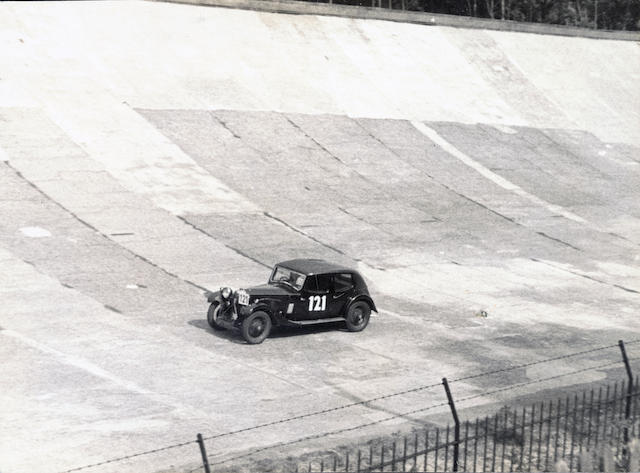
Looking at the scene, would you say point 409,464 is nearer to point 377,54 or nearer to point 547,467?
point 547,467

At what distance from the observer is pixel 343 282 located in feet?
63.5

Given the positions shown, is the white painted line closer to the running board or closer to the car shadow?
the car shadow

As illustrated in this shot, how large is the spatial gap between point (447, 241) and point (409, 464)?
1691cm

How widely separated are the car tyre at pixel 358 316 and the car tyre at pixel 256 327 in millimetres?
1812

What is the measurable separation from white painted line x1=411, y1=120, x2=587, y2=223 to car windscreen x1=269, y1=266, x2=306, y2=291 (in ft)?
52.2

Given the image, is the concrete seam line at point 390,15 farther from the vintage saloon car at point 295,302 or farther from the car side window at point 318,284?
the car side window at point 318,284

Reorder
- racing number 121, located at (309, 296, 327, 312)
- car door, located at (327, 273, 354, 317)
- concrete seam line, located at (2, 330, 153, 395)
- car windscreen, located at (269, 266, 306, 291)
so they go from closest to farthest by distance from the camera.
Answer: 1. concrete seam line, located at (2, 330, 153, 395)
2. racing number 121, located at (309, 296, 327, 312)
3. car windscreen, located at (269, 266, 306, 291)
4. car door, located at (327, 273, 354, 317)

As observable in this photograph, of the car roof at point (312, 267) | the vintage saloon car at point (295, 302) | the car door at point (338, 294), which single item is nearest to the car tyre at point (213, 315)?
the vintage saloon car at point (295, 302)

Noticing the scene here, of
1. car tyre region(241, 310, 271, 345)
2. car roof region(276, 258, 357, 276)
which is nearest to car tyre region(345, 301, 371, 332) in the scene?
car roof region(276, 258, 357, 276)

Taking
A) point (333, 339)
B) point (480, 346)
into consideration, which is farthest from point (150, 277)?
point (480, 346)

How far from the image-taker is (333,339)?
1877cm

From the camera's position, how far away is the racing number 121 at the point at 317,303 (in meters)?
18.8

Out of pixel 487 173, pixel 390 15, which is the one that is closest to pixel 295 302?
pixel 487 173

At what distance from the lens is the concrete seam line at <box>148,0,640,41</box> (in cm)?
4275
